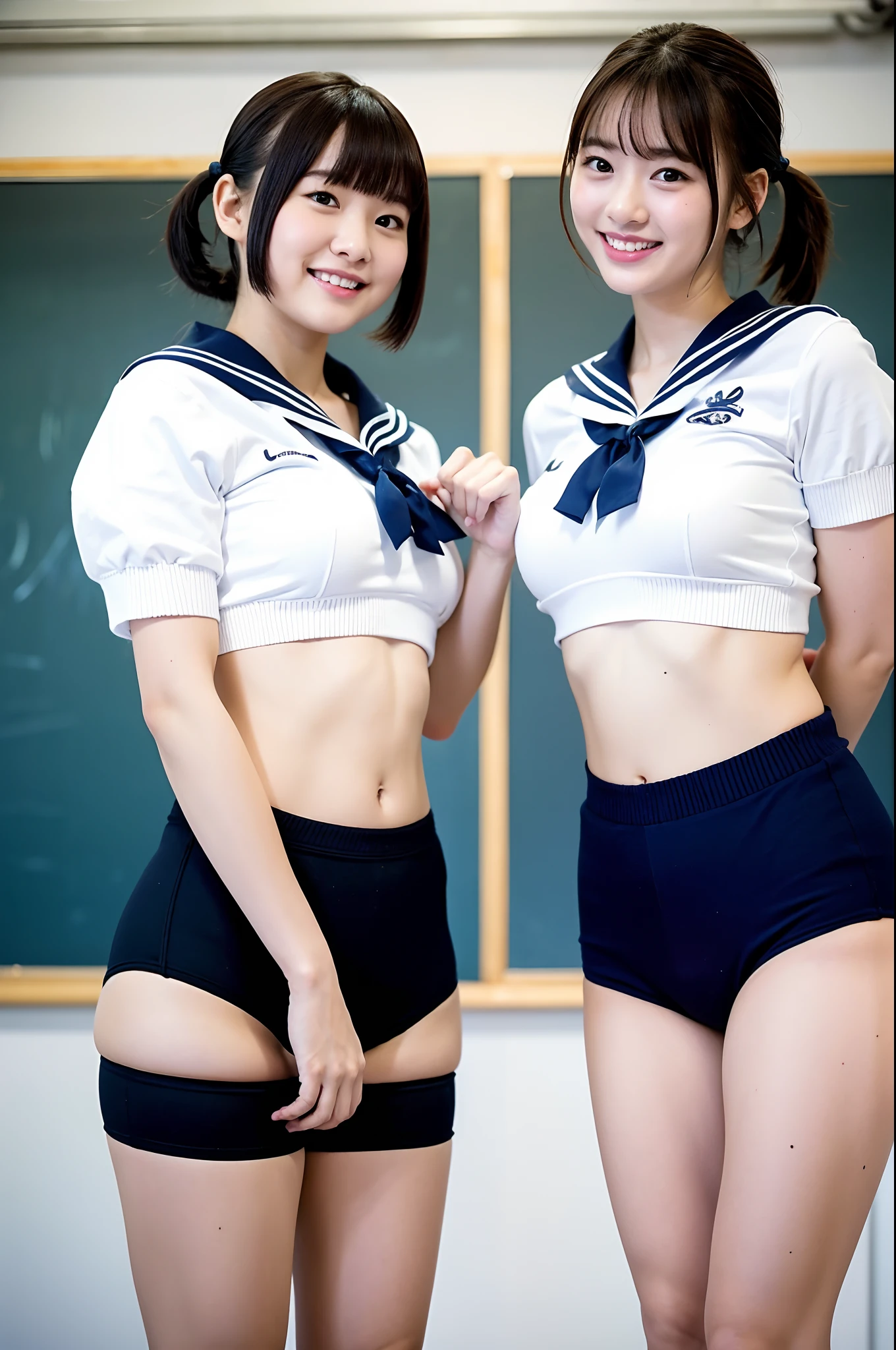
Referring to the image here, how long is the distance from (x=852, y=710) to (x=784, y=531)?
0.99ft

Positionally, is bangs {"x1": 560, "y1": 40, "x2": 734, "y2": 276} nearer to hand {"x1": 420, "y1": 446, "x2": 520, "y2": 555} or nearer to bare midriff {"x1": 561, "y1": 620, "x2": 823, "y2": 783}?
hand {"x1": 420, "y1": 446, "x2": 520, "y2": 555}

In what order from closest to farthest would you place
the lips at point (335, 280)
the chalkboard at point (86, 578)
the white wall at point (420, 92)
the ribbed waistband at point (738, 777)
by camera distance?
1. the ribbed waistband at point (738, 777)
2. the lips at point (335, 280)
3. the white wall at point (420, 92)
4. the chalkboard at point (86, 578)

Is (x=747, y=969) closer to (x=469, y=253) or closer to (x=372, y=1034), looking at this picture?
(x=372, y=1034)

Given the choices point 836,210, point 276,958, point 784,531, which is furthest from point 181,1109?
point 836,210

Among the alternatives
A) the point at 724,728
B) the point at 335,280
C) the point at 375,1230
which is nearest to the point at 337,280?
the point at 335,280

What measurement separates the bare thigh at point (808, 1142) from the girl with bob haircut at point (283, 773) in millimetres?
414

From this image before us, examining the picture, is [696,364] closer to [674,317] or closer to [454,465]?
[674,317]

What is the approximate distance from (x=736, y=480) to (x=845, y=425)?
0.48ft

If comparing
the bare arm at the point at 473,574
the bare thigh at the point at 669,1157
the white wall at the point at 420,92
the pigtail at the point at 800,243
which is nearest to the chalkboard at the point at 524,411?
the white wall at the point at 420,92

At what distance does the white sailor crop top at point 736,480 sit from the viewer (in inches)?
55.8

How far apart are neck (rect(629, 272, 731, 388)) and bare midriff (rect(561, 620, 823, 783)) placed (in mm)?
421

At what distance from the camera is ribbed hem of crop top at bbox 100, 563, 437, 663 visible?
1.33 m

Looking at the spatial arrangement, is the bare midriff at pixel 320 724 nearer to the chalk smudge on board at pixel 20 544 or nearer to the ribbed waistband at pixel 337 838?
the ribbed waistband at pixel 337 838

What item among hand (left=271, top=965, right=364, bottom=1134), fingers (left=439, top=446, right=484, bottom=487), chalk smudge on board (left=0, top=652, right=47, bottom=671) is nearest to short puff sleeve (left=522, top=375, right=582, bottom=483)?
fingers (left=439, top=446, right=484, bottom=487)
